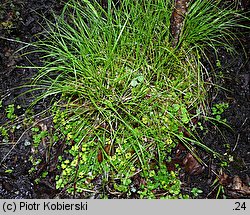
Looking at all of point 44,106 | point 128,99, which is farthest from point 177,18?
point 44,106

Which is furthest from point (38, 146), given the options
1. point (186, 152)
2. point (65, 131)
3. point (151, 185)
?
point (186, 152)

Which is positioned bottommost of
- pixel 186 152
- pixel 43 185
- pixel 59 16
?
pixel 43 185

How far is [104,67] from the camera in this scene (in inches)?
103

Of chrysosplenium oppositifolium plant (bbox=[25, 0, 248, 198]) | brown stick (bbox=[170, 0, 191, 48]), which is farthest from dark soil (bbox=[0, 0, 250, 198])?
brown stick (bbox=[170, 0, 191, 48])

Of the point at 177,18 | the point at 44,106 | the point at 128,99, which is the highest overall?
the point at 177,18

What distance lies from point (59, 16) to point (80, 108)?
2.75 feet

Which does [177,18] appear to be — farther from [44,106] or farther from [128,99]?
[44,106]

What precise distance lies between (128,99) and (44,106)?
614 millimetres

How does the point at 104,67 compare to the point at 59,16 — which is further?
the point at 59,16

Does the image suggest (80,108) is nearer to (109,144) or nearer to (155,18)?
(109,144)

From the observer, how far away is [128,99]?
2641mm

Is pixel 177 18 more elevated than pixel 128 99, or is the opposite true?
pixel 177 18

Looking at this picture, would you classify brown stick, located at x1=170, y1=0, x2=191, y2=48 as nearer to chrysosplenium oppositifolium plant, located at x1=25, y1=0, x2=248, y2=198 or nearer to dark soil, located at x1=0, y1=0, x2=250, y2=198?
chrysosplenium oppositifolium plant, located at x1=25, y1=0, x2=248, y2=198

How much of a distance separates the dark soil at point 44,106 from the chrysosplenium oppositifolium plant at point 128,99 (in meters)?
0.14
